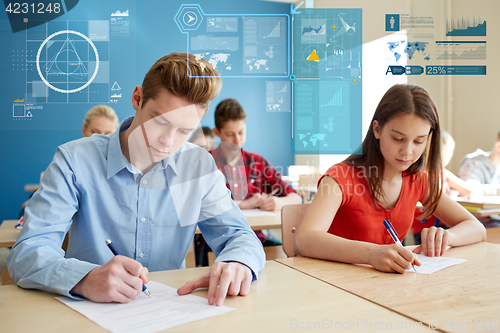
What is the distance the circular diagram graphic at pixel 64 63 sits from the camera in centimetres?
251

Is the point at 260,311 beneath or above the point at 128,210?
beneath

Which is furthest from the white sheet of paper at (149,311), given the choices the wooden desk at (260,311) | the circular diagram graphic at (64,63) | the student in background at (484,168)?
the student in background at (484,168)

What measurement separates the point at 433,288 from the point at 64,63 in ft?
8.98

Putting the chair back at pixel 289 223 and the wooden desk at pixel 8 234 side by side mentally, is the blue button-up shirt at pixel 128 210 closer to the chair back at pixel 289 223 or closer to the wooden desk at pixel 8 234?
the chair back at pixel 289 223

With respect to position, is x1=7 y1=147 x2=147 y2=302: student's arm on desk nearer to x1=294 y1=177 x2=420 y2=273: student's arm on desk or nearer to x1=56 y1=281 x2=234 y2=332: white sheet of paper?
x1=56 y1=281 x2=234 y2=332: white sheet of paper

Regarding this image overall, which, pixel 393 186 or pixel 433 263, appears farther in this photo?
pixel 393 186

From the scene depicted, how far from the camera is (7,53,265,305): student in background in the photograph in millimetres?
775

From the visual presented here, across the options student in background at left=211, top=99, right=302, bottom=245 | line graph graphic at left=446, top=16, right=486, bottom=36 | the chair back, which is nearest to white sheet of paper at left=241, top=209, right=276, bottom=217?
student in background at left=211, top=99, right=302, bottom=245

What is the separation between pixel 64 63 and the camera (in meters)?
2.69

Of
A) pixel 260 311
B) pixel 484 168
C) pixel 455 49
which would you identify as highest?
pixel 455 49

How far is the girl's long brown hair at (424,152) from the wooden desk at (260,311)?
0.67 meters
